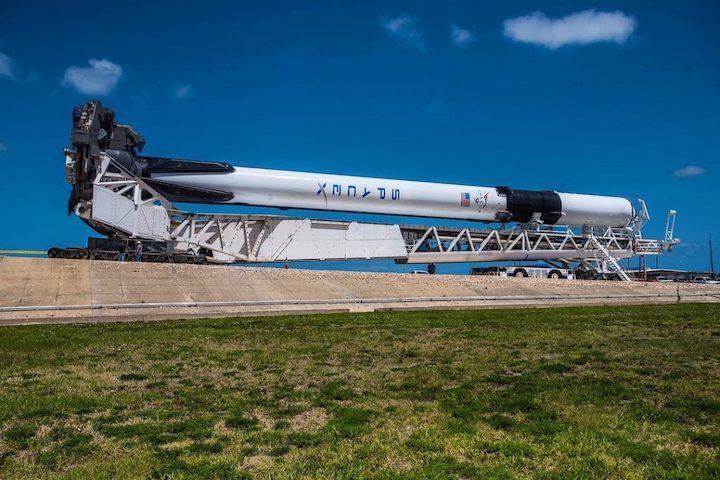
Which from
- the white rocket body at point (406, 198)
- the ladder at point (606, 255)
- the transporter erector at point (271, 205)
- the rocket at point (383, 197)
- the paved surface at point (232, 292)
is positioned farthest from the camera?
the ladder at point (606, 255)

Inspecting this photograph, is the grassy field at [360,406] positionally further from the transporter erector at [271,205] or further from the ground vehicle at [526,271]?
the ground vehicle at [526,271]

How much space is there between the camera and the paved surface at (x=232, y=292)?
17.8 m

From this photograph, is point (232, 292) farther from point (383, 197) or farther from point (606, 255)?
point (606, 255)

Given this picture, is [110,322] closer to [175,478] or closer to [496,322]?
[496,322]

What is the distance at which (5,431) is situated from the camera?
19.6 feet

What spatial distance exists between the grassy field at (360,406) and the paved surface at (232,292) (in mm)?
5075

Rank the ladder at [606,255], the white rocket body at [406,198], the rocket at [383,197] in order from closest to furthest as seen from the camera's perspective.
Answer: the rocket at [383,197] < the white rocket body at [406,198] < the ladder at [606,255]

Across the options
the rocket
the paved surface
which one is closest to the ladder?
the rocket

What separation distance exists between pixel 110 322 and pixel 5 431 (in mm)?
10230

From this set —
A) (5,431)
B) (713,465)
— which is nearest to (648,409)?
(713,465)

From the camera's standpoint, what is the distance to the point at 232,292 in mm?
21406

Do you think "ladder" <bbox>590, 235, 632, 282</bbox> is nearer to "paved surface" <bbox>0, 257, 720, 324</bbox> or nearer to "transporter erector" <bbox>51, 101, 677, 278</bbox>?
"transporter erector" <bbox>51, 101, 677, 278</bbox>

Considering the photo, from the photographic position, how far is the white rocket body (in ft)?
94.0

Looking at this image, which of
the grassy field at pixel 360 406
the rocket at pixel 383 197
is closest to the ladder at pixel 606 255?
the rocket at pixel 383 197
